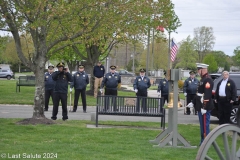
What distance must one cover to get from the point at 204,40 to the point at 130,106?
3352 inches

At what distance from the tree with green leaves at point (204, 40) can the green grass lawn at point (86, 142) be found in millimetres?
83395

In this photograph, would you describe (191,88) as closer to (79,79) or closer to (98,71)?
(79,79)

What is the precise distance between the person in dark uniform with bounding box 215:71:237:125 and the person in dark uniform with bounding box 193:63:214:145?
261 cm

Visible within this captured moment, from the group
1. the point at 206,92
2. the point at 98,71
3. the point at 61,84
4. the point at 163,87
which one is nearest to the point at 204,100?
the point at 206,92

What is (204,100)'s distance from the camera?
11078 millimetres

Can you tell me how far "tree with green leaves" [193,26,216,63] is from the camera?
9644 cm

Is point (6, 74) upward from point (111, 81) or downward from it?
upward

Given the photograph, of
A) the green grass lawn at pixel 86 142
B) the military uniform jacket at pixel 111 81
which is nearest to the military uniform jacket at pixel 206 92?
the green grass lawn at pixel 86 142

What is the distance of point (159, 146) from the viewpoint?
10.5 m

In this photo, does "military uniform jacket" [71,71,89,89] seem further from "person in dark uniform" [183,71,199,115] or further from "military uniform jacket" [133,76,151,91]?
"person in dark uniform" [183,71,199,115]

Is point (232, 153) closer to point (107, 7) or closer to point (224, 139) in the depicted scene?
point (224, 139)

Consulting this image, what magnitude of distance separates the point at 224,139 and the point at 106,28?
9713 millimetres

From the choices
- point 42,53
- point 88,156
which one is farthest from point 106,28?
point 88,156

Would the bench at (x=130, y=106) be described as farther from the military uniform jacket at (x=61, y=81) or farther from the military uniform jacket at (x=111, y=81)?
the military uniform jacket at (x=111, y=81)
